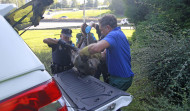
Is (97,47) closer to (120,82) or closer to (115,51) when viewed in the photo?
(115,51)

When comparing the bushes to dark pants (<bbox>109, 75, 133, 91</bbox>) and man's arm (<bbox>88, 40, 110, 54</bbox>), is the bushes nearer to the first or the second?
dark pants (<bbox>109, 75, 133, 91</bbox>)

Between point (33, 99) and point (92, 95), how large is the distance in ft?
2.93

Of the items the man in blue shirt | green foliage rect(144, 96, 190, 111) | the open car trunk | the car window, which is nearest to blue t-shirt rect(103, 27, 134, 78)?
the man in blue shirt

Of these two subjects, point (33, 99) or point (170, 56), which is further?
point (170, 56)

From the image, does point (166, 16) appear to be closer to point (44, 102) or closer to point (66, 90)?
point (66, 90)

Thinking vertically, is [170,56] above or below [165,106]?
above

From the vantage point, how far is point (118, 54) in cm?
229

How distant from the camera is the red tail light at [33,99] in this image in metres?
1.05

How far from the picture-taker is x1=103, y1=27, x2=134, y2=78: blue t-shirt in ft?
7.18

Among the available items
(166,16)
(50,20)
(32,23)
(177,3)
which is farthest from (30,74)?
(50,20)

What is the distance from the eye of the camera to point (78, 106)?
1653mm

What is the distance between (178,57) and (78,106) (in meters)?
2.33

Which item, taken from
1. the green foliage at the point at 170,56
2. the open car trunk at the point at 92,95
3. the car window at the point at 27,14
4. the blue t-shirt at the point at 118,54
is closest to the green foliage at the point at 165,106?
the green foliage at the point at 170,56

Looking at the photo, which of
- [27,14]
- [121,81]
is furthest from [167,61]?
[27,14]
